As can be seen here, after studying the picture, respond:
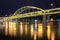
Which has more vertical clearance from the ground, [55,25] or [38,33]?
[55,25]

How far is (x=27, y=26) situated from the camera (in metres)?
2.39

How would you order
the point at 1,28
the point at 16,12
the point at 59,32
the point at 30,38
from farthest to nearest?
the point at 16,12, the point at 1,28, the point at 30,38, the point at 59,32

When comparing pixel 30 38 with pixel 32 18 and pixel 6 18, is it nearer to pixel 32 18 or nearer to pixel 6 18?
pixel 32 18

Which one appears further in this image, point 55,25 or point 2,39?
point 2,39

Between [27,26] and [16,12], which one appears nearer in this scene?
[27,26]

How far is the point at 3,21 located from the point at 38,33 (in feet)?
2.99

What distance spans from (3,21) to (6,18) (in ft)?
0.26

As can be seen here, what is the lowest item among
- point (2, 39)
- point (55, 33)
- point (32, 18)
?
point (2, 39)

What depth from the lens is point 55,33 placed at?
141 cm

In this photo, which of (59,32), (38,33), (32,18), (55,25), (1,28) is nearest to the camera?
(59,32)

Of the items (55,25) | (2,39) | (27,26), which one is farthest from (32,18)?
(55,25)

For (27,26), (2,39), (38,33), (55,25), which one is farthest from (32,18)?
(55,25)

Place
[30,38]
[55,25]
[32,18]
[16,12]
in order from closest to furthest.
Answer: [55,25] < [30,38] < [32,18] < [16,12]

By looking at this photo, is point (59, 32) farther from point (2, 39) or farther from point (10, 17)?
point (10, 17)
